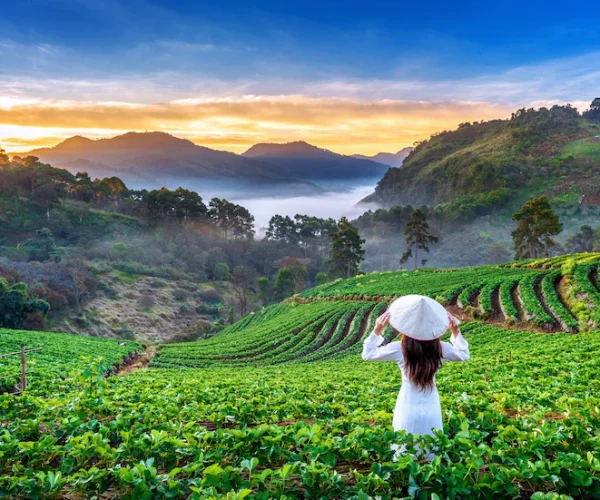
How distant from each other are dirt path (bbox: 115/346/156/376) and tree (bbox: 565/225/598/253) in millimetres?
73730

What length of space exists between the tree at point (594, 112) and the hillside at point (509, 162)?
10904 millimetres

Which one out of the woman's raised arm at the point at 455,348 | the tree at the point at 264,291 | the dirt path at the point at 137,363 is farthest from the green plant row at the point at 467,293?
the tree at the point at 264,291

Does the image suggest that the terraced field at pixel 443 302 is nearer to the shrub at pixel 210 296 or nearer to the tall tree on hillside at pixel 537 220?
the tall tree on hillside at pixel 537 220

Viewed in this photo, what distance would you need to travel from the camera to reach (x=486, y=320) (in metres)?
26.7

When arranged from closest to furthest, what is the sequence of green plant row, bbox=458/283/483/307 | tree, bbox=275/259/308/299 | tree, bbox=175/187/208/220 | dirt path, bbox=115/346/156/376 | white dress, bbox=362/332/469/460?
1. white dress, bbox=362/332/469/460
2. dirt path, bbox=115/346/156/376
3. green plant row, bbox=458/283/483/307
4. tree, bbox=275/259/308/299
5. tree, bbox=175/187/208/220

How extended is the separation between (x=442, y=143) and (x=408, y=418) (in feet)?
Result: 641

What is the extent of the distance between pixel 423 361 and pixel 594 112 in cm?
20114

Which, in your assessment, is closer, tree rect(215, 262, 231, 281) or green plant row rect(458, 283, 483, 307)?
green plant row rect(458, 283, 483, 307)

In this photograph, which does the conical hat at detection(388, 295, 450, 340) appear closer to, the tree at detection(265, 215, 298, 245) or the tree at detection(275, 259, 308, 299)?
the tree at detection(275, 259, 308, 299)

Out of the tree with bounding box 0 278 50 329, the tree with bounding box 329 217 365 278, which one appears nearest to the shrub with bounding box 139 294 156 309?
the tree with bounding box 0 278 50 329

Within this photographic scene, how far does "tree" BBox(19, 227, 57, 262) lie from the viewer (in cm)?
7244

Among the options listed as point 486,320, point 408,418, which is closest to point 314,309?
point 486,320

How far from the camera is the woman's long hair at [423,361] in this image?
4.45 m

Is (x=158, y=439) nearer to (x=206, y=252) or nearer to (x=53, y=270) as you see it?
(x=53, y=270)
